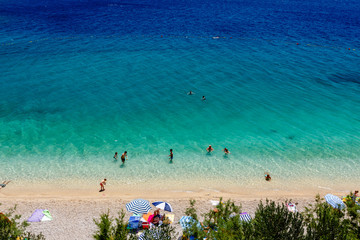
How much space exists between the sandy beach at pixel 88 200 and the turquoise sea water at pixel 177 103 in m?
2.13

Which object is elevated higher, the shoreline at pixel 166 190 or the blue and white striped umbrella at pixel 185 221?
the blue and white striped umbrella at pixel 185 221

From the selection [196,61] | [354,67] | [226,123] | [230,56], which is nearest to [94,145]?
[226,123]

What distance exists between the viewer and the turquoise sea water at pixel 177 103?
2903cm

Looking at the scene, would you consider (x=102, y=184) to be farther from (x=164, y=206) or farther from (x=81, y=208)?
(x=164, y=206)

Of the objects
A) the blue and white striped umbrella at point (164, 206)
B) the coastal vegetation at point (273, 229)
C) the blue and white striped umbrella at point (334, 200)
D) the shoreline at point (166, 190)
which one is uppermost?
the coastal vegetation at point (273, 229)

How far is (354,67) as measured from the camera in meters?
56.6

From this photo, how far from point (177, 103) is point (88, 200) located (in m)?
Result: 22.2

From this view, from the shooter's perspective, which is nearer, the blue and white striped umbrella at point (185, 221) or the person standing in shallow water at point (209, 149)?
the blue and white striped umbrella at point (185, 221)

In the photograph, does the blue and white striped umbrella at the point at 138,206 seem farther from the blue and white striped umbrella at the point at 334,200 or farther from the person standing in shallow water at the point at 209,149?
the blue and white striped umbrella at the point at 334,200

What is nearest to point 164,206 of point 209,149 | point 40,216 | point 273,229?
point 273,229

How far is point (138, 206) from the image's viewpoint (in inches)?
858

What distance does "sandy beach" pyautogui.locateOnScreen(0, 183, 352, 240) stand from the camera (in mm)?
20750

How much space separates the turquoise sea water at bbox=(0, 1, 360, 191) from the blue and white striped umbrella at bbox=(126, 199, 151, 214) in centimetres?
497

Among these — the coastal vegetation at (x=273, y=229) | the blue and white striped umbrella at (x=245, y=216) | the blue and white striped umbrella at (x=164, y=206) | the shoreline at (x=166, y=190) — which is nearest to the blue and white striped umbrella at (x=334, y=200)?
the shoreline at (x=166, y=190)
